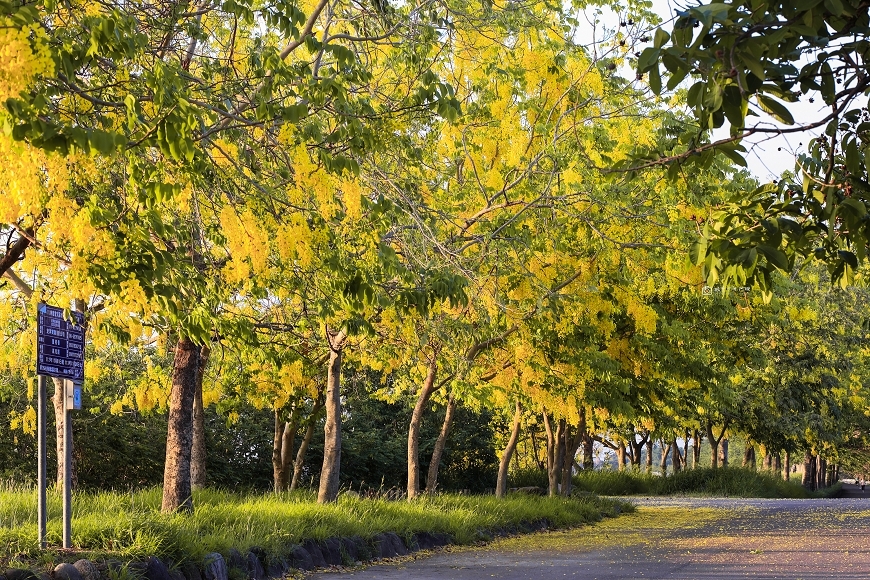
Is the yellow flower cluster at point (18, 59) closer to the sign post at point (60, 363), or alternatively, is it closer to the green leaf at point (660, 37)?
the green leaf at point (660, 37)

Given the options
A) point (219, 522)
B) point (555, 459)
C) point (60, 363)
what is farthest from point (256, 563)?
point (555, 459)

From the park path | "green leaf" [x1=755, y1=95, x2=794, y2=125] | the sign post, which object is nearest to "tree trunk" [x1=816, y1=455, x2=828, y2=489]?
the park path

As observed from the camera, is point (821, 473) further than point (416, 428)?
Yes

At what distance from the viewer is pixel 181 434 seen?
37.6 ft

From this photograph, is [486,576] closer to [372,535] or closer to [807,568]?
[372,535]

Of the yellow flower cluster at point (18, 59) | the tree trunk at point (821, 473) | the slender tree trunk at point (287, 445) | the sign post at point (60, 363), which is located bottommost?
the tree trunk at point (821, 473)


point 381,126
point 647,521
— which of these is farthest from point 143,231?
point 647,521

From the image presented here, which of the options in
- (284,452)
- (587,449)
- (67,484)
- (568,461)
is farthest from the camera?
(587,449)

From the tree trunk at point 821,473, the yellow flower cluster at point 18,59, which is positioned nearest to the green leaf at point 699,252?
the yellow flower cluster at point 18,59

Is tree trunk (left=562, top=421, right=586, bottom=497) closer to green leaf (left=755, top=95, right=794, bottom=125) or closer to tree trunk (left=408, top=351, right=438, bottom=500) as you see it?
tree trunk (left=408, top=351, right=438, bottom=500)

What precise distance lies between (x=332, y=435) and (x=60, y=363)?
706cm

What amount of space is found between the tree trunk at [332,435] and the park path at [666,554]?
194 cm

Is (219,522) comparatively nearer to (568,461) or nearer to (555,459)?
(555,459)

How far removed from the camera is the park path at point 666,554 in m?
10.7
